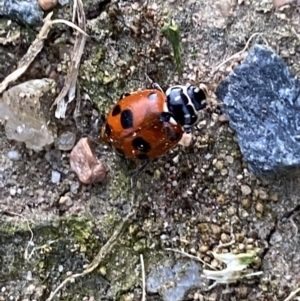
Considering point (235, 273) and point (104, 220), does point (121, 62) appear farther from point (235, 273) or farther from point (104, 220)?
point (235, 273)

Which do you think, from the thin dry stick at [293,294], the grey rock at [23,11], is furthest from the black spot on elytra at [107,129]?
the thin dry stick at [293,294]

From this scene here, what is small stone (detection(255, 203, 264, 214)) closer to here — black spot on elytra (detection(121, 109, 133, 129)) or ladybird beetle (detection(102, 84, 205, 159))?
ladybird beetle (detection(102, 84, 205, 159))

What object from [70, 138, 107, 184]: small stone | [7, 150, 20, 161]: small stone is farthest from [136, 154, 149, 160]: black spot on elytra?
[7, 150, 20, 161]: small stone

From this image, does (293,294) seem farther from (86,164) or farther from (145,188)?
(86,164)

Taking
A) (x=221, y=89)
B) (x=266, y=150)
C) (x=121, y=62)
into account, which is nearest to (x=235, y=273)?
(x=266, y=150)

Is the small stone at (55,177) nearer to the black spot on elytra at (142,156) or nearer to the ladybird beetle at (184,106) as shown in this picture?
the black spot on elytra at (142,156)
